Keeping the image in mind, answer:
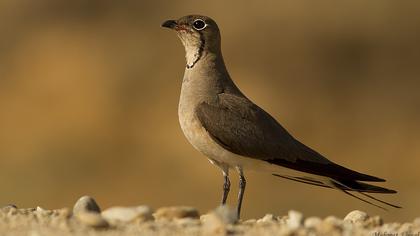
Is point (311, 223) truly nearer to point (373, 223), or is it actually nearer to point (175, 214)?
point (373, 223)

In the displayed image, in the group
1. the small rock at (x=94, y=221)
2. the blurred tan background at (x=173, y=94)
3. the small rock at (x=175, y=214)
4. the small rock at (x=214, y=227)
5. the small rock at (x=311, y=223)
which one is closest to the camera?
the small rock at (x=214, y=227)

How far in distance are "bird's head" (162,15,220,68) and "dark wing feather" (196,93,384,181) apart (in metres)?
0.62

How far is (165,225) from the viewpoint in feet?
23.6

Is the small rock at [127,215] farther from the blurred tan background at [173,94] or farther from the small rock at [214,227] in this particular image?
the blurred tan background at [173,94]

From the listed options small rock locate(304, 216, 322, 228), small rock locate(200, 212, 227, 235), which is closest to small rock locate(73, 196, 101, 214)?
small rock locate(200, 212, 227, 235)

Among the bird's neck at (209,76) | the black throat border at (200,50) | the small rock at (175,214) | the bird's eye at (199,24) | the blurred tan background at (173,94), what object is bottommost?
the small rock at (175,214)

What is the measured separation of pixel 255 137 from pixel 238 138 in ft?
0.61

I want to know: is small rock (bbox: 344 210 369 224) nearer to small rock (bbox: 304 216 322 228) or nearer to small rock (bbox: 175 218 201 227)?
small rock (bbox: 304 216 322 228)

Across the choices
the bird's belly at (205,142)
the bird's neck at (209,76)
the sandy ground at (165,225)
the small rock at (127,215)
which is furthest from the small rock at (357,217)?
the small rock at (127,215)

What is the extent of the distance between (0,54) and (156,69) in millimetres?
5590

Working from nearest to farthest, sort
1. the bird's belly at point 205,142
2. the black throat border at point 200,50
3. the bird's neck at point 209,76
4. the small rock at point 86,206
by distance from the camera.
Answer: the small rock at point 86,206 → the bird's belly at point 205,142 → the bird's neck at point 209,76 → the black throat border at point 200,50

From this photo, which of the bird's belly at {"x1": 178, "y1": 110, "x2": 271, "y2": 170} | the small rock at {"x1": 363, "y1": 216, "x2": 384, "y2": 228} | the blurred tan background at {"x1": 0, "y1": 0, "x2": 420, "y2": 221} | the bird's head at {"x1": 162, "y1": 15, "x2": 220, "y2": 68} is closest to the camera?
the small rock at {"x1": 363, "y1": 216, "x2": 384, "y2": 228}

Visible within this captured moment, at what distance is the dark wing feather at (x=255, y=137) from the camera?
939cm

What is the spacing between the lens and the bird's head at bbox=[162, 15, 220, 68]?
1011 cm
